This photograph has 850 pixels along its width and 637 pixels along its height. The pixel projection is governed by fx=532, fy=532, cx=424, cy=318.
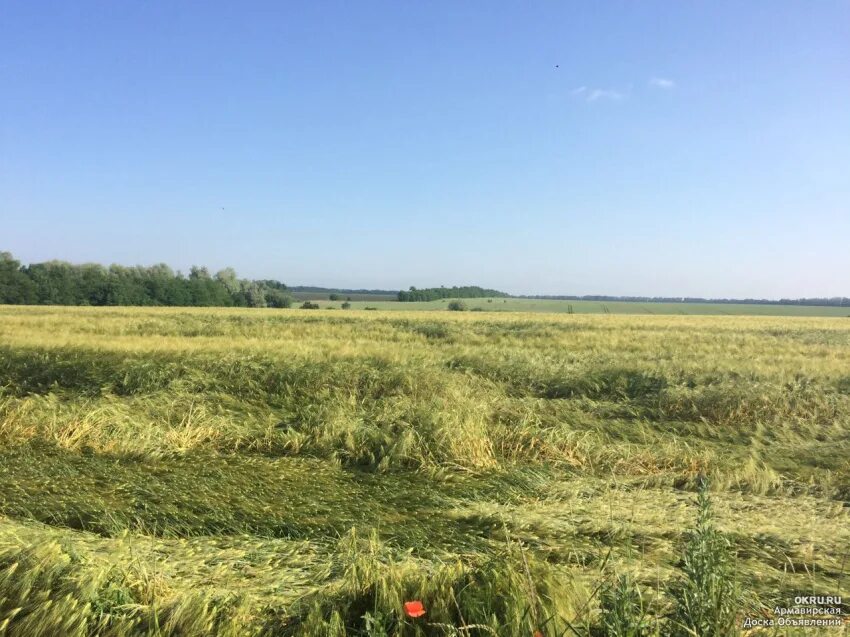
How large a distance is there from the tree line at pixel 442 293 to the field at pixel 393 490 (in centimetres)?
10588

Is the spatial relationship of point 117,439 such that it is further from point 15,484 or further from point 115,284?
point 115,284

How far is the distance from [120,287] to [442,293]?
74841mm

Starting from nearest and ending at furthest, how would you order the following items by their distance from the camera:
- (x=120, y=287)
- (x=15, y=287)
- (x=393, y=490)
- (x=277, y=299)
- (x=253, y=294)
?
(x=393, y=490), (x=15, y=287), (x=120, y=287), (x=277, y=299), (x=253, y=294)

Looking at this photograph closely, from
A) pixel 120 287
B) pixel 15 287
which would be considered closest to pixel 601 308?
pixel 120 287

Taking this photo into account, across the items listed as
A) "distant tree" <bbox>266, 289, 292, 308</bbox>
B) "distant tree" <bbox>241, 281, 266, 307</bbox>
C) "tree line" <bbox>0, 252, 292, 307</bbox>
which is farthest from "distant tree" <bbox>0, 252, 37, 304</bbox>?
"distant tree" <bbox>266, 289, 292, 308</bbox>

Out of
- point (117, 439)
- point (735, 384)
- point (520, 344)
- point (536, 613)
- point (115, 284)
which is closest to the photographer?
point (536, 613)

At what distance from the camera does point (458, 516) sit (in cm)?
541

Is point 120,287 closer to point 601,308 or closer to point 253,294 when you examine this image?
point 253,294

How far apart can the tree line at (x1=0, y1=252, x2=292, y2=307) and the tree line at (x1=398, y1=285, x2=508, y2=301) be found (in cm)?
2945

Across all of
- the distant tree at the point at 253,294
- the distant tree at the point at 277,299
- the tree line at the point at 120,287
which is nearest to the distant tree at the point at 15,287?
the tree line at the point at 120,287

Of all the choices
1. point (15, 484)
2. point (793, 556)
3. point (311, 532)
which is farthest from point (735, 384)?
point (15, 484)

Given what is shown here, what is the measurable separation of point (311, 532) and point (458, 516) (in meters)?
1.46

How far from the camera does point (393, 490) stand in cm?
634

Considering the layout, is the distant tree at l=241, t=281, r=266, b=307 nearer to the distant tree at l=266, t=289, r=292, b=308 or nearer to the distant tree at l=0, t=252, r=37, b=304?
the distant tree at l=266, t=289, r=292, b=308
